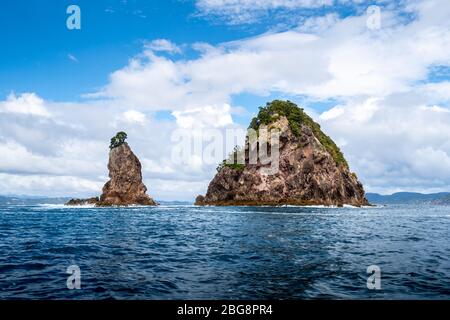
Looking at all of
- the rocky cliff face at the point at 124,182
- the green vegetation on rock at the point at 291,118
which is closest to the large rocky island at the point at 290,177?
the green vegetation on rock at the point at 291,118

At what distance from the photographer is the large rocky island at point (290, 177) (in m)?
157

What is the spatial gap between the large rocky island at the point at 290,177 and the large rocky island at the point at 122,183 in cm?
2925

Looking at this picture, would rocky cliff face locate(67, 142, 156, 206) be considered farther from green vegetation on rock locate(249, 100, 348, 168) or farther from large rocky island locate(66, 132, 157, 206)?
green vegetation on rock locate(249, 100, 348, 168)

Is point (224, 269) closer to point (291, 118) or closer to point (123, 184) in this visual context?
point (123, 184)

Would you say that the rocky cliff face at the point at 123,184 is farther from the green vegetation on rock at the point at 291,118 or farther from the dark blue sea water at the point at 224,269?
the dark blue sea water at the point at 224,269

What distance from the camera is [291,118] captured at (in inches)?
6964

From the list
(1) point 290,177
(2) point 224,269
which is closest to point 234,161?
(1) point 290,177

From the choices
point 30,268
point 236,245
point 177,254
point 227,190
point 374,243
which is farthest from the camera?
point 227,190

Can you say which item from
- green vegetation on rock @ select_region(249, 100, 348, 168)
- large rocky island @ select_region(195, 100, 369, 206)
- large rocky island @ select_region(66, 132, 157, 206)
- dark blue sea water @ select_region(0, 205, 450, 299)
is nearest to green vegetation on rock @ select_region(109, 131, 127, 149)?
large rocky island @ select_region(66, 132, 157, 206)
